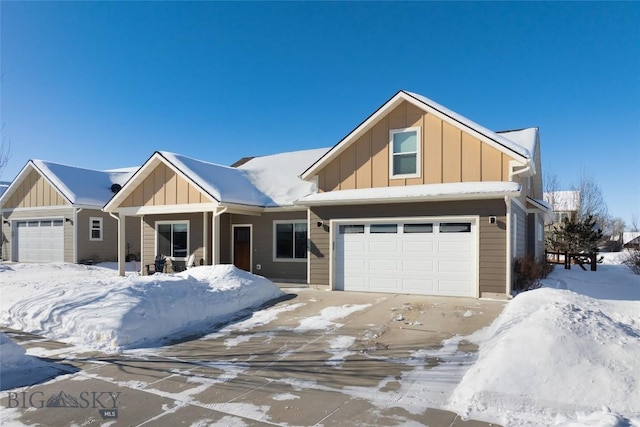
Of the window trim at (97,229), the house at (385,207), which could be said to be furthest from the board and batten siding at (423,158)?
the window trim at (97,229)

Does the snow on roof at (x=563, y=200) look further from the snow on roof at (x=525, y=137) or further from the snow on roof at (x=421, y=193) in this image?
the snow on roof at (x=421, y=193)

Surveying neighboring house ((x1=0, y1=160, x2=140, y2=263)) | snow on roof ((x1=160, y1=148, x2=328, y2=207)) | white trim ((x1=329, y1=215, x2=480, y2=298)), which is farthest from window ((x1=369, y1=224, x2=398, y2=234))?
neighboring house ((x1=0, y1=160, x2=140, y2=263))

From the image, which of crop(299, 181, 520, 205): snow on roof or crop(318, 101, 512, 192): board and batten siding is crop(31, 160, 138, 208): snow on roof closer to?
crop(299, 181, 520, 205): snow on roof

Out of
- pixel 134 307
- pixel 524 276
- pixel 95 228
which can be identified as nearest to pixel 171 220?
pixel 95 228

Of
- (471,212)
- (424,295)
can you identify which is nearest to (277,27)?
(471,212)

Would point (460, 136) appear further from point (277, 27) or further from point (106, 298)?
point (106, 298)

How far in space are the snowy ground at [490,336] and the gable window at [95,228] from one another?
1051 cm

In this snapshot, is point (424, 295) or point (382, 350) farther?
point (424, 295)

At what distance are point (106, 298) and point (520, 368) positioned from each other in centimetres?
805

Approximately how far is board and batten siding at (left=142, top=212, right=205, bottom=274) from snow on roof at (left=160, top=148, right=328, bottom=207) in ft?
6.48

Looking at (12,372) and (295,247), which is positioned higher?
(295,247)

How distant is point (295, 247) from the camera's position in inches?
602

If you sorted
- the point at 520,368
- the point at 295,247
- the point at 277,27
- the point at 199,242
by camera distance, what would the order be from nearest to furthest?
the point at 520,368 → the point at 277,27 → the point at 295,247 → the point at 199,242

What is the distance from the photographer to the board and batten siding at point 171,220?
16.7 m
